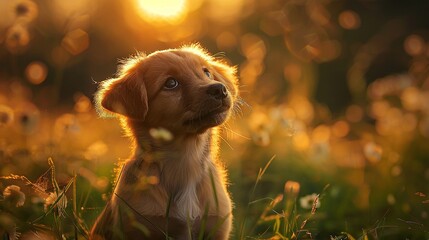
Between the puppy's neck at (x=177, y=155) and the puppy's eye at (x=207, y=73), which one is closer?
the puppy's neck at (x=177, y=155)

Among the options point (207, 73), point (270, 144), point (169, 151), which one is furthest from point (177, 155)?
point (270, 144)

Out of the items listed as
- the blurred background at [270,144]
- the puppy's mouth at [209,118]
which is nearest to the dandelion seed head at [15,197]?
the blurred background at [270,144]

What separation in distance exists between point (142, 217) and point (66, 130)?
230 cm

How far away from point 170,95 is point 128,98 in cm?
26

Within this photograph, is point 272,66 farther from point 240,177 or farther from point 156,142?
point 156,142

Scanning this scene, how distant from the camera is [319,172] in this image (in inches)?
268

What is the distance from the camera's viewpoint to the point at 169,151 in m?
3.76

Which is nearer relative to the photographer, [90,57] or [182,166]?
[182,166]

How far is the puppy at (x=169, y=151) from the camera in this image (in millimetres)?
3369

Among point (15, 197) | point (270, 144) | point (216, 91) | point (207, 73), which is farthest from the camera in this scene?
point (270, 144)

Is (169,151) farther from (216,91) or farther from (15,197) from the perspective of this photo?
(15,197)

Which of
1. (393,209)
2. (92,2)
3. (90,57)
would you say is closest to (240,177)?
(393,209)

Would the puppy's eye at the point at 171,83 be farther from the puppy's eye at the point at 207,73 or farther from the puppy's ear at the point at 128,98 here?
the puppy's eye at the point at 207,73

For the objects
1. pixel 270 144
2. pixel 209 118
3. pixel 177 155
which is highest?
pixel 209 118
